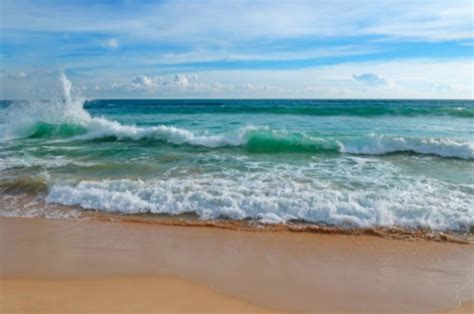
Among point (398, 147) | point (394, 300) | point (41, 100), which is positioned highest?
point (41, 100)

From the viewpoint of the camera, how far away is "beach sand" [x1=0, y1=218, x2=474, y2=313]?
3.80 meters

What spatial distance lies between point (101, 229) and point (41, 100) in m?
14.3

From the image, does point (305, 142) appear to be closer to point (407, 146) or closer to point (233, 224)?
point (407, 146)

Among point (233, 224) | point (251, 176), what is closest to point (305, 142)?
point (251, 176)

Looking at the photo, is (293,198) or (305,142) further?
(305,142)

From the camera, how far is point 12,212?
6762 millimetres

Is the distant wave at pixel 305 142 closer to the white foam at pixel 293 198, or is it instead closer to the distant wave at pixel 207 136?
the distant wave at pixel 207 136

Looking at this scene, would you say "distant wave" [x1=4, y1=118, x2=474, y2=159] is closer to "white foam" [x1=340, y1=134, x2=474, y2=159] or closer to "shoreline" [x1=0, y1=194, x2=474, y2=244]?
"white foam" [x1=340, y1=134, x2=474, y2=159]

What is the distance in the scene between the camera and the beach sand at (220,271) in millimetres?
3797

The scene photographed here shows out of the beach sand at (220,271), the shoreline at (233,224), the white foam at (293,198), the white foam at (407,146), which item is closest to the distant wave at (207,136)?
the white foam at (407,146)

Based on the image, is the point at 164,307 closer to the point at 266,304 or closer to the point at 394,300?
the point at 266,304

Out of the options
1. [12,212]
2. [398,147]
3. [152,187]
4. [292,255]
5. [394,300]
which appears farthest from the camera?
[398,147]

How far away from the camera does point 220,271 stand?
4.50 m

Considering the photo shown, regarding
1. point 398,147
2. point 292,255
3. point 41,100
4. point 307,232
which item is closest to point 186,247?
point 292,255
